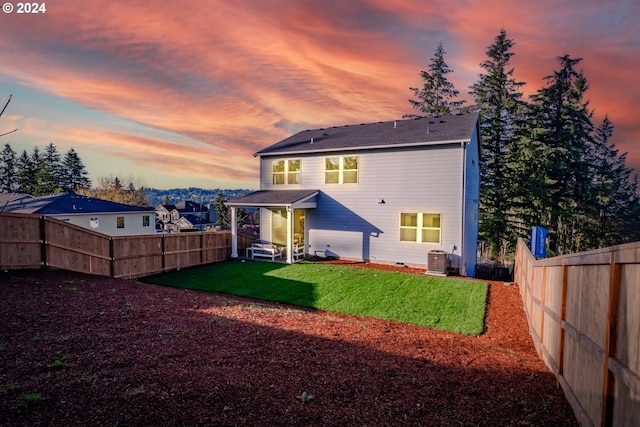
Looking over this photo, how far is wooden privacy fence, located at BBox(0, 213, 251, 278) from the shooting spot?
9.44 m

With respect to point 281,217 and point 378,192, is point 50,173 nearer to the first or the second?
point 281,217

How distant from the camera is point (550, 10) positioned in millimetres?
10102

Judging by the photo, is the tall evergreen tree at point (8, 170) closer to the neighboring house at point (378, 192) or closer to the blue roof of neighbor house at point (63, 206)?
the blue roof of neighbor house at point (63, 206)

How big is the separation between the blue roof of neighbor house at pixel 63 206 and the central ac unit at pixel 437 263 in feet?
94.6

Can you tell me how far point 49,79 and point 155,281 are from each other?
7854 mm

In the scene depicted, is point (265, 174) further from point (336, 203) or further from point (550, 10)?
point (550, 10)

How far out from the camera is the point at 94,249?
11453 mm

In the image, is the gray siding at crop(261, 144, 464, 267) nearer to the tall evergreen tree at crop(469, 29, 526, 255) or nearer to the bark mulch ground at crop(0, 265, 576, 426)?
the bark mulch ground at crop(0, 265, 576, 426)

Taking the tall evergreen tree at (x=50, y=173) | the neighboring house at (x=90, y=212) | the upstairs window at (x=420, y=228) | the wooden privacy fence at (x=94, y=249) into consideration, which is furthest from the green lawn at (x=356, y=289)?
the tall evergreen tree at (x=50, y=173)

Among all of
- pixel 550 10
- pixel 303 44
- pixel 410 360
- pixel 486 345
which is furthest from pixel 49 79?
pixel 550 10

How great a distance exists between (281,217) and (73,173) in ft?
197

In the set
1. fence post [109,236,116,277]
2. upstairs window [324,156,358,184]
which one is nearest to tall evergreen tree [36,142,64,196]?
fence post [109,236,116,277]

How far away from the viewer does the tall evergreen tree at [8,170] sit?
58312 mm

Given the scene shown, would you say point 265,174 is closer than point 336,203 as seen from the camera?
No
